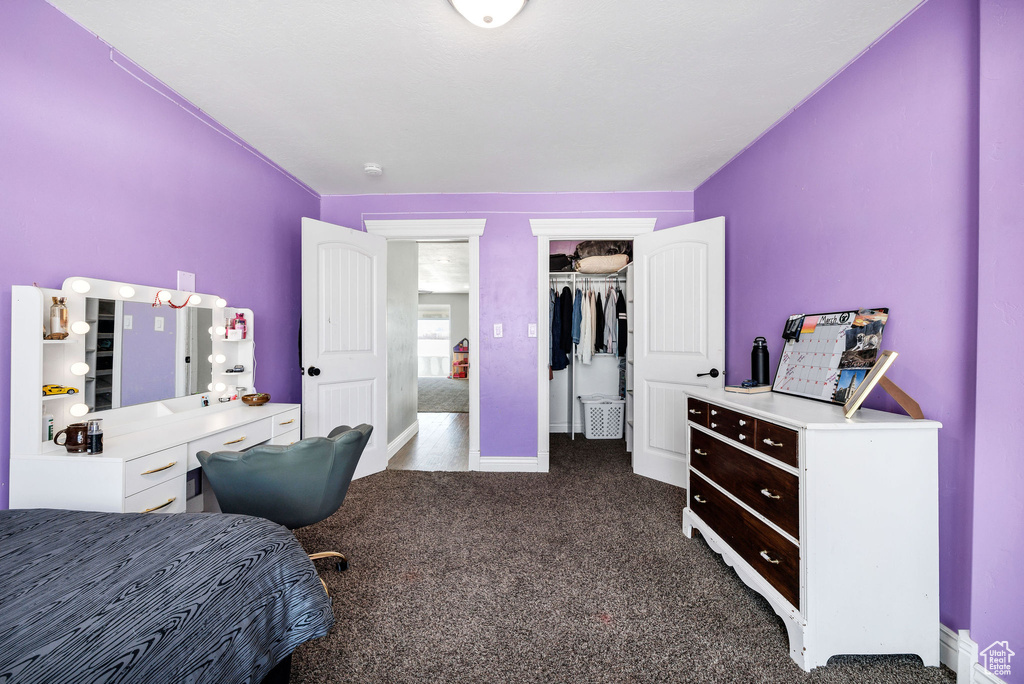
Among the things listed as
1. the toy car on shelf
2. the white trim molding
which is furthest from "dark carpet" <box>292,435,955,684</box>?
the white trim molding

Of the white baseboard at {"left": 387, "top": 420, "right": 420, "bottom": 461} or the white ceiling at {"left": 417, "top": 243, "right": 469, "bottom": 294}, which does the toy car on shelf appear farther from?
the white ceiling at {"left": 417, "top": 243, "right": 469, "bottom": 294}

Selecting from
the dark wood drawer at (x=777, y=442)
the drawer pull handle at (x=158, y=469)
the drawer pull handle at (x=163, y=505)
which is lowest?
the drawer pull handle at (x=163, y=505)

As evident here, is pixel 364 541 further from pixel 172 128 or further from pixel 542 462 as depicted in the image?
pixel 172 128

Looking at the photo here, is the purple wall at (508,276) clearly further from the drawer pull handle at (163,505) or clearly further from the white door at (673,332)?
the drawer pull handle at (163,505)

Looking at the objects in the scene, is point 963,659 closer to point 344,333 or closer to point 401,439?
point 344,333

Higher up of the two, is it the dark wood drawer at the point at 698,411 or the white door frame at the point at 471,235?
the white door frame at the point at 471,235

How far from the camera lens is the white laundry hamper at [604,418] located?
4.51m

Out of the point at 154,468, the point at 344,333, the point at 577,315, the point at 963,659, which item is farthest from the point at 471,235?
the point at 963,659

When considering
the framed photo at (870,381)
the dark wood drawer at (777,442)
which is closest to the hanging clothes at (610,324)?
the dark wood drawer at (777,442)

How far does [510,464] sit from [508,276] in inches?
64.9

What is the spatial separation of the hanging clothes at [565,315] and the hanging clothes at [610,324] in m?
0.40

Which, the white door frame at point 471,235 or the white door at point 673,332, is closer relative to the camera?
the white door at point 673,332

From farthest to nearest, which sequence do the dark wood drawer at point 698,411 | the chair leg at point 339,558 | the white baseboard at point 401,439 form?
the white baseboard at point 401,439
the dark wood drawer at point 698,411
the chair leg at point 339,558

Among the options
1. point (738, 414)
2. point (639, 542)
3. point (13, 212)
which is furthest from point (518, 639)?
point (13, 212)
